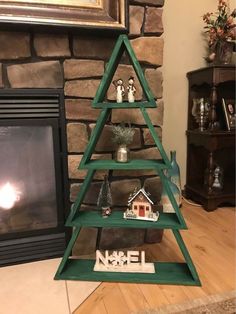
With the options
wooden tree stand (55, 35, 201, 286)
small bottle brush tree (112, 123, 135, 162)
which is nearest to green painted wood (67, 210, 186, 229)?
wooden tree stand (55, 35, 201, 286)

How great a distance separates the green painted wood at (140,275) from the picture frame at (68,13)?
1.18 metres

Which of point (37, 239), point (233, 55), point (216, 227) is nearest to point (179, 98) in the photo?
point (233, 55)

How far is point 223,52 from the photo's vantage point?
2.09m

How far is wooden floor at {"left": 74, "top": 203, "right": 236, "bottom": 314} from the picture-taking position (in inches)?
45.6

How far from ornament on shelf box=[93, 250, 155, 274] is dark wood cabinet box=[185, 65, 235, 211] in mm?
985

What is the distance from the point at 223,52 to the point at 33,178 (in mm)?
1684

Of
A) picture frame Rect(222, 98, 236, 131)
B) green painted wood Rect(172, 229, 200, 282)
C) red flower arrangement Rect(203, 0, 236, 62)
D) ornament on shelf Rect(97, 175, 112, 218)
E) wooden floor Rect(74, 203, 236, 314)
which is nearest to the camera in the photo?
wooden floor Rect(74, 203, 236, 314)

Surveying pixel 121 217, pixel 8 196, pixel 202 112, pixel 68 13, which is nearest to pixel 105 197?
pixel 121 217

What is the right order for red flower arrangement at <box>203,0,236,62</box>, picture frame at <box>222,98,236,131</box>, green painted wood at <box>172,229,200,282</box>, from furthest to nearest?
picture frame at <box>222,98,236,131</box>, red flower arrangement at <box>203,0,236,62</box>, green painted wood at <box>172,229,200,282</box>

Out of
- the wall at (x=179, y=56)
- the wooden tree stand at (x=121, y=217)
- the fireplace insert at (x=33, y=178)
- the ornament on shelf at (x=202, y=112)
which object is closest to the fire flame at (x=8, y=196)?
the fireplace insert at (x=33, y=178)

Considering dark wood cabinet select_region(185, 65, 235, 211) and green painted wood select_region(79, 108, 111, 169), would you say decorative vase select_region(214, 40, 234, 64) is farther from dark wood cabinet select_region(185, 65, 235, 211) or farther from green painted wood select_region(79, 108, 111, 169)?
green painted wood select_region(79, 108, 111, 169)

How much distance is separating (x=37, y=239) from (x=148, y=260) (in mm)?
626

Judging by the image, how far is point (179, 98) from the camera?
232 cm

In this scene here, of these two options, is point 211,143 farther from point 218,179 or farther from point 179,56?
point 179,56
